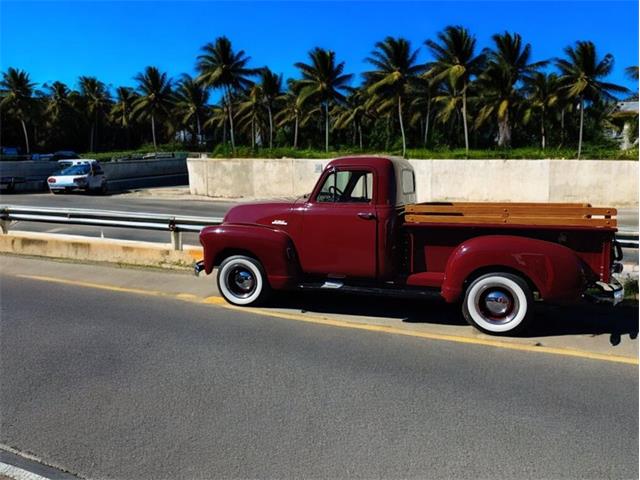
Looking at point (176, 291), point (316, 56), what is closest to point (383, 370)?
point (176, 291)

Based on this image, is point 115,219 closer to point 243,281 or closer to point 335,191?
point 243,281

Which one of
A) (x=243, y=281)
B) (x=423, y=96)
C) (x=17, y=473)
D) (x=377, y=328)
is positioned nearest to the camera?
(x=17, y=473)

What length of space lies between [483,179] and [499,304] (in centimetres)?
2375

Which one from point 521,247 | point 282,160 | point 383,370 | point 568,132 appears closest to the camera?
point 383,370

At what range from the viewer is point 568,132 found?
5584 cm

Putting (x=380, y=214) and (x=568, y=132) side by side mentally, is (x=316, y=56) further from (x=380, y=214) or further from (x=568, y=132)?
(x=380, y=214)

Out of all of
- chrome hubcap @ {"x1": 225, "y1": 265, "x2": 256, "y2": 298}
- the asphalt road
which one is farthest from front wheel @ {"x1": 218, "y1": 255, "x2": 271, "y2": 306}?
the asphalt road

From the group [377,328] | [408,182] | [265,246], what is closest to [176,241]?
[265,246]

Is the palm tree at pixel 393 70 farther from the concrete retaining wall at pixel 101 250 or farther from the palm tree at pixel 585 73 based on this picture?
the concrete retaining wall at pixel 101 250

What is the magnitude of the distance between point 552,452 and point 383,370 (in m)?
1.63

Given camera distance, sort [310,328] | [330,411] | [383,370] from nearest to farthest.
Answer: [330,411] → [383,370] → [310,328]

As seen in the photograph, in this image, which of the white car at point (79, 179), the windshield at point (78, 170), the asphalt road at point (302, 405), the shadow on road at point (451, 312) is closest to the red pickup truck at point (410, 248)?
Answer: the shadow on road at point (451, 312)

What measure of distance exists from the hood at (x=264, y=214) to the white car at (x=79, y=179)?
26637 mm

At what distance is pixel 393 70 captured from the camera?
1764 inches
